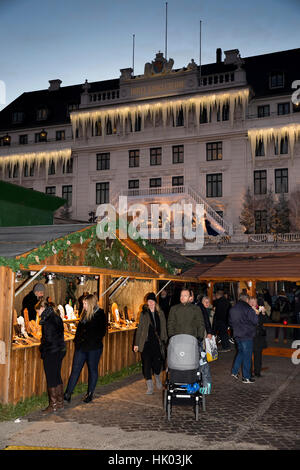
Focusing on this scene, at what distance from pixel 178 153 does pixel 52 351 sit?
110 feet

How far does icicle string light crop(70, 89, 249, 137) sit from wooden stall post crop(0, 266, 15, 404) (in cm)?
3241

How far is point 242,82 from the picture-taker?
1500 inches

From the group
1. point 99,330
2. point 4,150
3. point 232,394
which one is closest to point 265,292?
point 232,394

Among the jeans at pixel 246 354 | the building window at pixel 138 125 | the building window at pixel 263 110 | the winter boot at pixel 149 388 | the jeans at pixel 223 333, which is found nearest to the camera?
the winter boot at pixel 149 388

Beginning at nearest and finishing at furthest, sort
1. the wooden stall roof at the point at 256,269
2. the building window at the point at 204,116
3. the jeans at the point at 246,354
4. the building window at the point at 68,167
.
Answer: the jeans at the point at 246,354
the wooden stall roof at the point at 256,269
the building window at the point at 204,116
the building window at the point at 68,167

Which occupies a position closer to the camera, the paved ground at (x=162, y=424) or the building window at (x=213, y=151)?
the paved ground at (x=162, y=424)

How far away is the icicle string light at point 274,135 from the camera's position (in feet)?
118

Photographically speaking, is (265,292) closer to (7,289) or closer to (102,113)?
(7,289)

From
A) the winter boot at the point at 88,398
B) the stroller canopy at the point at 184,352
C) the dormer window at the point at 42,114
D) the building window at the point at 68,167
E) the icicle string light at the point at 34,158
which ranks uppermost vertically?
the dormer window at the point at 42,114

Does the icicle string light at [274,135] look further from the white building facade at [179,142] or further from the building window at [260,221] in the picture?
the building window at [260,221]

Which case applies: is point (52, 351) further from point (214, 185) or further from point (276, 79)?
point (276, 79)

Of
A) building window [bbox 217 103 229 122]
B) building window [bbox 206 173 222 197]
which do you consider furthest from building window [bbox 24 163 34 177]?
building window [bbox 217 103 229 122]

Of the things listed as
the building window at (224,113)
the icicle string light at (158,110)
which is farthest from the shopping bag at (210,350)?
the building window at (224,113)

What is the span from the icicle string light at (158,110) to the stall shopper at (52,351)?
108 feet
